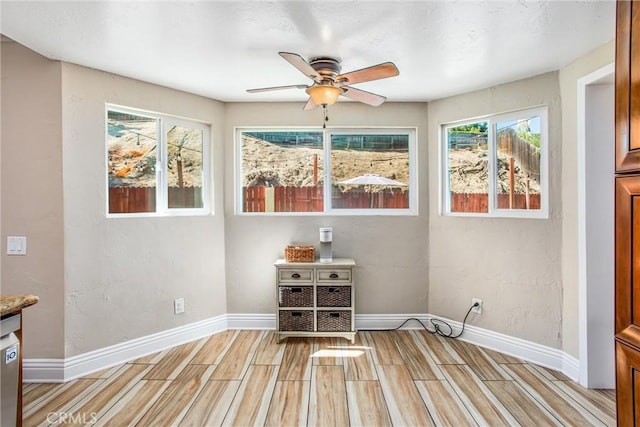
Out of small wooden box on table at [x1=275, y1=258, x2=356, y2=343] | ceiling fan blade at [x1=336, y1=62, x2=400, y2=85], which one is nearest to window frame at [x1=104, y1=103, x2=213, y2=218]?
small wooden box on table at [x1=275, y1=258, x2=356, y2=343]

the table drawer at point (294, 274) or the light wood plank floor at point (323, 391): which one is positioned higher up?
the table drawer at point (294, 274)

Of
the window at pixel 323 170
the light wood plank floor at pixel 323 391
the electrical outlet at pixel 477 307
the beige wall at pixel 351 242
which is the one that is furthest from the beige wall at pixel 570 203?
A: the window at pixel 323 170

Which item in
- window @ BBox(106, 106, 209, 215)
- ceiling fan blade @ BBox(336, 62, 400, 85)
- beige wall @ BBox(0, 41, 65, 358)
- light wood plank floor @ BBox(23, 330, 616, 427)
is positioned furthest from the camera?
window @ BBox(106, 106, 209, 215)

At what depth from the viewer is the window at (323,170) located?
353 cm

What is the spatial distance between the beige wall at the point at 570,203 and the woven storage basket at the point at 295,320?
2070 millimetres

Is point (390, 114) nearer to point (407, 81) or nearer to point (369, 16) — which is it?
point (407, 81)

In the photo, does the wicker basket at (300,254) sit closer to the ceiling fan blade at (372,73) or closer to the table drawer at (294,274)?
the table drawer at (294,274)

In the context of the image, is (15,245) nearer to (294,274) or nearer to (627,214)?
(294,274)

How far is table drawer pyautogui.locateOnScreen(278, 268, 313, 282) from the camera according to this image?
3111 mm

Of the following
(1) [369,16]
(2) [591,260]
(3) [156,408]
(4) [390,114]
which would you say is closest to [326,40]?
(1) [369,16]

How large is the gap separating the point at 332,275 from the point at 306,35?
201 cm

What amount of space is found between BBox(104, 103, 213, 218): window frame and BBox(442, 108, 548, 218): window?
2434mm

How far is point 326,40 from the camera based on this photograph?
2057mm

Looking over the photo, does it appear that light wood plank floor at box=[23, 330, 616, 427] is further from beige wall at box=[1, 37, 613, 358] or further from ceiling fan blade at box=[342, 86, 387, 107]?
ceiling fan blade at box=[342, 86, 387, 107]
